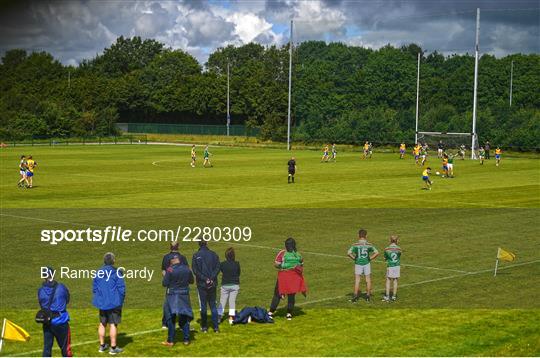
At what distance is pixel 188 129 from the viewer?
495 ft

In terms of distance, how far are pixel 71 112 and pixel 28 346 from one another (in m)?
127

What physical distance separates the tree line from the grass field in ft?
181

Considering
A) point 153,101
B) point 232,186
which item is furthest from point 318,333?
point 153,101

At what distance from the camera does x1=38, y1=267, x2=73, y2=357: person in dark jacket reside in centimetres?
1375

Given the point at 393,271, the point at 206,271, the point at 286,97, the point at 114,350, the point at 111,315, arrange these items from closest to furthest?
1. the point at 111,315
2. the point at 114,350
3. the point at 206,271
4. the point at 393,271
5. the point at 286,97

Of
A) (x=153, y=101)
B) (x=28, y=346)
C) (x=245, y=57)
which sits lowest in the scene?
(x=28, y=346)

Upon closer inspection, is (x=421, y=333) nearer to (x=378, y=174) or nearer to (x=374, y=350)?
(x=374, y=350)

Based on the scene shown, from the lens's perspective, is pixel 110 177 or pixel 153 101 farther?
pixel 153 101

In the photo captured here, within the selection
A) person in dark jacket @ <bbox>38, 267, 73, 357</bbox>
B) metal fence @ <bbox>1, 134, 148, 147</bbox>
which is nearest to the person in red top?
person in dark jacket @ <bbox>38, 267, 73, 357</bbox>

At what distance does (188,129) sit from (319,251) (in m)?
125

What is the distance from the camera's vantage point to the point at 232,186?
164 feet

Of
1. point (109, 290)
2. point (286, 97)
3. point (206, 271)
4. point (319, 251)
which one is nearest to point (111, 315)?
point (109, 290)

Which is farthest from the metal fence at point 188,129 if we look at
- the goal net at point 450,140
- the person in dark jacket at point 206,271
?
the person in dark jacket at point 206,271

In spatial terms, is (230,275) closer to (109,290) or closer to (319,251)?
(109,290)
